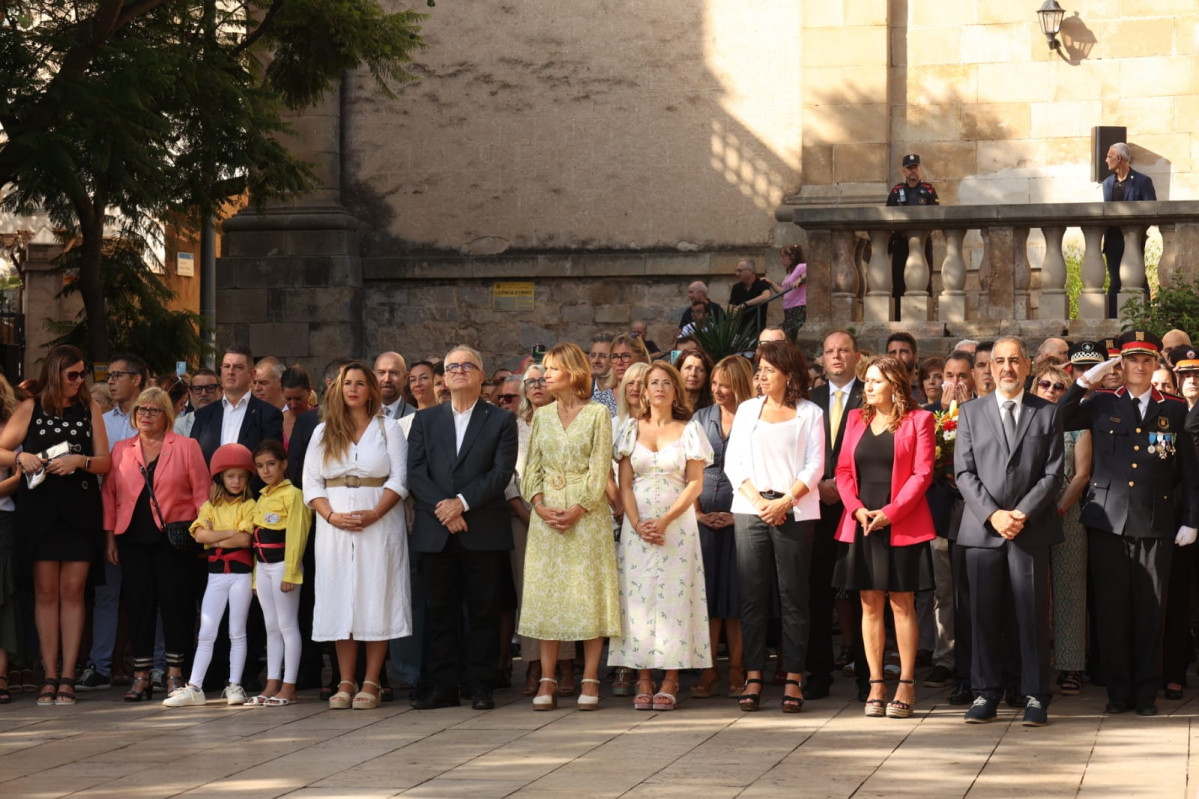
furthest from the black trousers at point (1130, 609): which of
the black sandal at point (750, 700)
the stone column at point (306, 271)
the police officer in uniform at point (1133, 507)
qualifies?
the stone column at point (306, 271)

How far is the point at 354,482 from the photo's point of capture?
9.80m

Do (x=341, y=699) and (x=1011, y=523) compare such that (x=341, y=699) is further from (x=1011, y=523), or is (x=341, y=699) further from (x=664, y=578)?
(x=1011, y=523)

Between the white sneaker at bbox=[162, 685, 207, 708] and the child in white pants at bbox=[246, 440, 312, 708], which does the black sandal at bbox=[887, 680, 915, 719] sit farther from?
the white sneaker at bbox=[162, 685, 207, 708]

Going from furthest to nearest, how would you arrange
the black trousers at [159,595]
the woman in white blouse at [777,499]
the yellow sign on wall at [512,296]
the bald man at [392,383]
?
the yellow sign on wall at [512,296] → the bald man at [392,383] → the black trousers at [159,595] → the woman in white blouse at [777,499]

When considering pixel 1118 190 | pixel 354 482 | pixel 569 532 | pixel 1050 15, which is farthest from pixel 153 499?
pixel 1050 15

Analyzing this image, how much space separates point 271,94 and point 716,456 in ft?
23.5

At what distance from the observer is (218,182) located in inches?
610

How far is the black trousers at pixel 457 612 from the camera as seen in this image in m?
9.62

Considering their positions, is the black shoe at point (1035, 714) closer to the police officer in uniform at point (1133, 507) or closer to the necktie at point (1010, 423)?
the police officer in uniform at point (1133, 507)

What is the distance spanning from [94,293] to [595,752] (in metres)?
9.34

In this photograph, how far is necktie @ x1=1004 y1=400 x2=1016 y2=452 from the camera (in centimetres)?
901

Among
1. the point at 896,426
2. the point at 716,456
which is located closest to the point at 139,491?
the point at 716,456

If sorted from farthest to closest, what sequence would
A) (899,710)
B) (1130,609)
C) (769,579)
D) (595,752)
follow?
(769,579) → (1130,609) → (899,710) → (595,752)

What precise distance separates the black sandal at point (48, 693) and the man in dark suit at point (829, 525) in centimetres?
420
